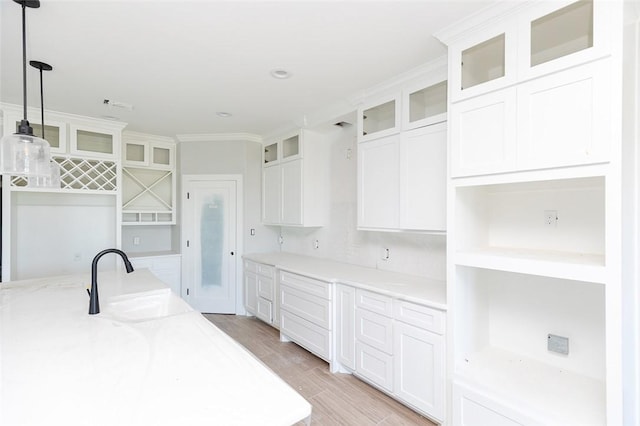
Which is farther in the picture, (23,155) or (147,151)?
(147,151)

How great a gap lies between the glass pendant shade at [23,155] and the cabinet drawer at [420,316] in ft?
8.19

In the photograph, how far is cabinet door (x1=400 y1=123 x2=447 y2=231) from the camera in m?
2.29

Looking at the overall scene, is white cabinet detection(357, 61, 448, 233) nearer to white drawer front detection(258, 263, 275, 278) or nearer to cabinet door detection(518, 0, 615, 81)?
cabinet door detection(518, 0, 615, 81)

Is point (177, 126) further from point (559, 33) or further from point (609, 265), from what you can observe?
point (609, 265)

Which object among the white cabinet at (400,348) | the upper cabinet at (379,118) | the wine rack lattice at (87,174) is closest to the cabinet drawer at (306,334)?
the white cabinet at (400,348)

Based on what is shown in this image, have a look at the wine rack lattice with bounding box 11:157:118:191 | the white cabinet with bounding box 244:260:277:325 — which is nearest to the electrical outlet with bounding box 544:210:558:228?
the white cabinet with bounding box 244:260:277:325

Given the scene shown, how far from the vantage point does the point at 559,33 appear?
1.64 m

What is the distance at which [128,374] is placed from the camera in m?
1.13

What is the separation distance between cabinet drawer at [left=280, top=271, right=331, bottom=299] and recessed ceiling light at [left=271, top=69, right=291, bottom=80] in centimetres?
190

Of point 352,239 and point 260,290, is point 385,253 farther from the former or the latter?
point 260,290

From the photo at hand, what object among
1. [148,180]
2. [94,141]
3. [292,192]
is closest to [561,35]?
[292,192]

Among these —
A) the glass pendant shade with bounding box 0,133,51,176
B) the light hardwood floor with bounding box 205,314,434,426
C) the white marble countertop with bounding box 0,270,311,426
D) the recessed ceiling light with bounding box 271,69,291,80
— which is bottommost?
the light hardwood floor with bounding box 205,314,434,426

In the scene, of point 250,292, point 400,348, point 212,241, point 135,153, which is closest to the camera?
point 400,348

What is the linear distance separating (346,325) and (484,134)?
6.28ft
